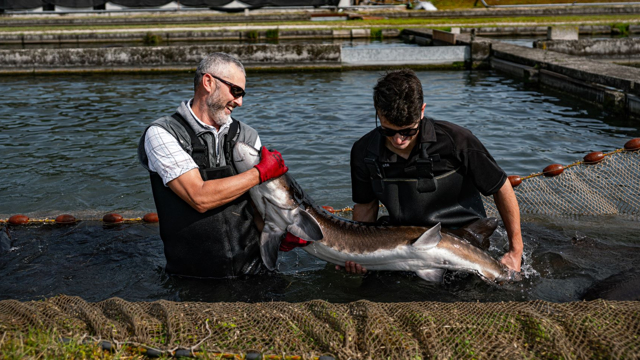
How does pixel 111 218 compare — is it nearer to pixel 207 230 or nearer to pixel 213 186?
pixel 207 230

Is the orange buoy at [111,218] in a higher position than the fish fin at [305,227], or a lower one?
lower

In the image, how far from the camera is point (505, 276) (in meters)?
5.01

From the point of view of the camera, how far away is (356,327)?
351cm

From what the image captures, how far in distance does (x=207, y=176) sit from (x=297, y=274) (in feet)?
5.21

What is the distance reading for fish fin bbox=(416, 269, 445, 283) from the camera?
16.0ft

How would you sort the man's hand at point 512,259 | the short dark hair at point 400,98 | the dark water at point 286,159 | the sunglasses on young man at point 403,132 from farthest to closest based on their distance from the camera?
the dark water at point 286,159 → the man's hand at point 512,259 → the sunglasses on young man at point 403,132 → the short dark hair at point 400,98

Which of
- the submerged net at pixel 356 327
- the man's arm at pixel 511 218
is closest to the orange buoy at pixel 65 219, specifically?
the submerged net at pixel 356 327

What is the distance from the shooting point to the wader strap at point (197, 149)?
186 inches

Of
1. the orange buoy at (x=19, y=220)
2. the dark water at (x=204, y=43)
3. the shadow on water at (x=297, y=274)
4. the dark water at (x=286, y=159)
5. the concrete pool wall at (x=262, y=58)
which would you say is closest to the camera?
the shadow on water at (x=297, y=274)

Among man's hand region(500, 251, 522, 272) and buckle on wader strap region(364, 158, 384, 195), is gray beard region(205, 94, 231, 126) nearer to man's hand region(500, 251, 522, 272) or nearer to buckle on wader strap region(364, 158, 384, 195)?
buckle on wader strap region(364, 158, 384, 195)

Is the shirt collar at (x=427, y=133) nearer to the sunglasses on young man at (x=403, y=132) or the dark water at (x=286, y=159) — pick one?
the sunglasses on young man at (x=403, y=132)

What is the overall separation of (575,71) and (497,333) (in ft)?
41.8

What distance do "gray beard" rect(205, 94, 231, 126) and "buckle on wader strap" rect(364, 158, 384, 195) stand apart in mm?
1267

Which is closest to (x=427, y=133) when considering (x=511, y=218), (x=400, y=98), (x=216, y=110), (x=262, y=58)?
(x=400, y=98)
